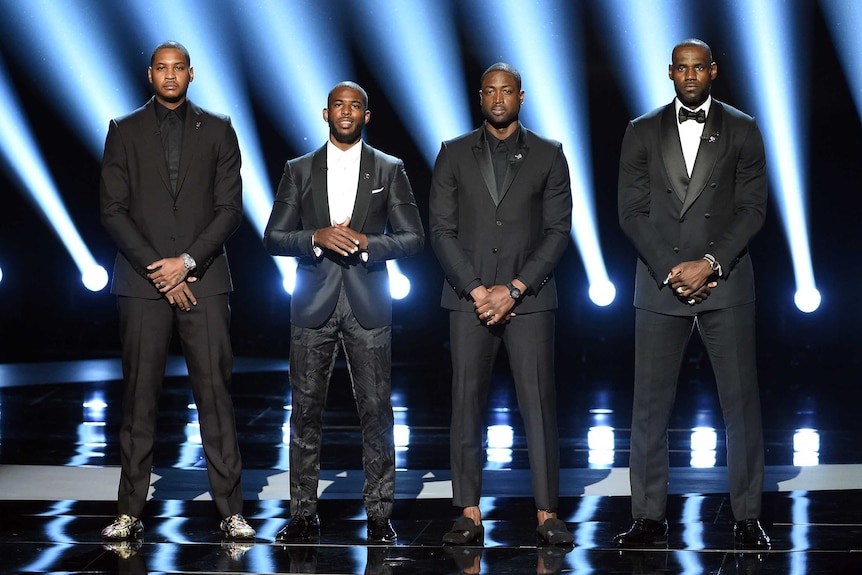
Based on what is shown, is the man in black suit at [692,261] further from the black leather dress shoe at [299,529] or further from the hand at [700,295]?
the black leather dress shoe at [299,529]

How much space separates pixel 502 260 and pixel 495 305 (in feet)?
0.59

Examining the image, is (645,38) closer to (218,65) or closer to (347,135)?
(218,65)

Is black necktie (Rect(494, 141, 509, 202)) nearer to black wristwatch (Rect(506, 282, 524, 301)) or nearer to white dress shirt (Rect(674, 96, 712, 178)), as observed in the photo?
black wristwatch (Rect(506, 282, 524, 301))

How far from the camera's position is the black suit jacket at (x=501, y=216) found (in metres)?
4.12

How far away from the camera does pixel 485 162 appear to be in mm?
4160

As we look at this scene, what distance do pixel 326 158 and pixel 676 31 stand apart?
4.25 metres

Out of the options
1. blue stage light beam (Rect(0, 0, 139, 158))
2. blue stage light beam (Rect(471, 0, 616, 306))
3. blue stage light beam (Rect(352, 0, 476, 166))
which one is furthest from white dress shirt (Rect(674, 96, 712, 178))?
blue stage light beam (Rect(0, 0, 139, 158))

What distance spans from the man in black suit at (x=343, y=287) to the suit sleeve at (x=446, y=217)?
114mm

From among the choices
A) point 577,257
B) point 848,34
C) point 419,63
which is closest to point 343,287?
point 419,63

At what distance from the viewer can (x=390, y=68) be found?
832 centimetres

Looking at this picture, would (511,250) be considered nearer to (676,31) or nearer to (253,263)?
(676,31)

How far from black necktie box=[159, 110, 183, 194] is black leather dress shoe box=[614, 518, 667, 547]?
1844mm

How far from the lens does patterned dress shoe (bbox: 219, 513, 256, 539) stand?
162 inches

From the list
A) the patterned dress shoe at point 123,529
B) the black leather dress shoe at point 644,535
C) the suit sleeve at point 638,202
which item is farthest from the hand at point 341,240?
the black leather dress shoe at point 644,535
